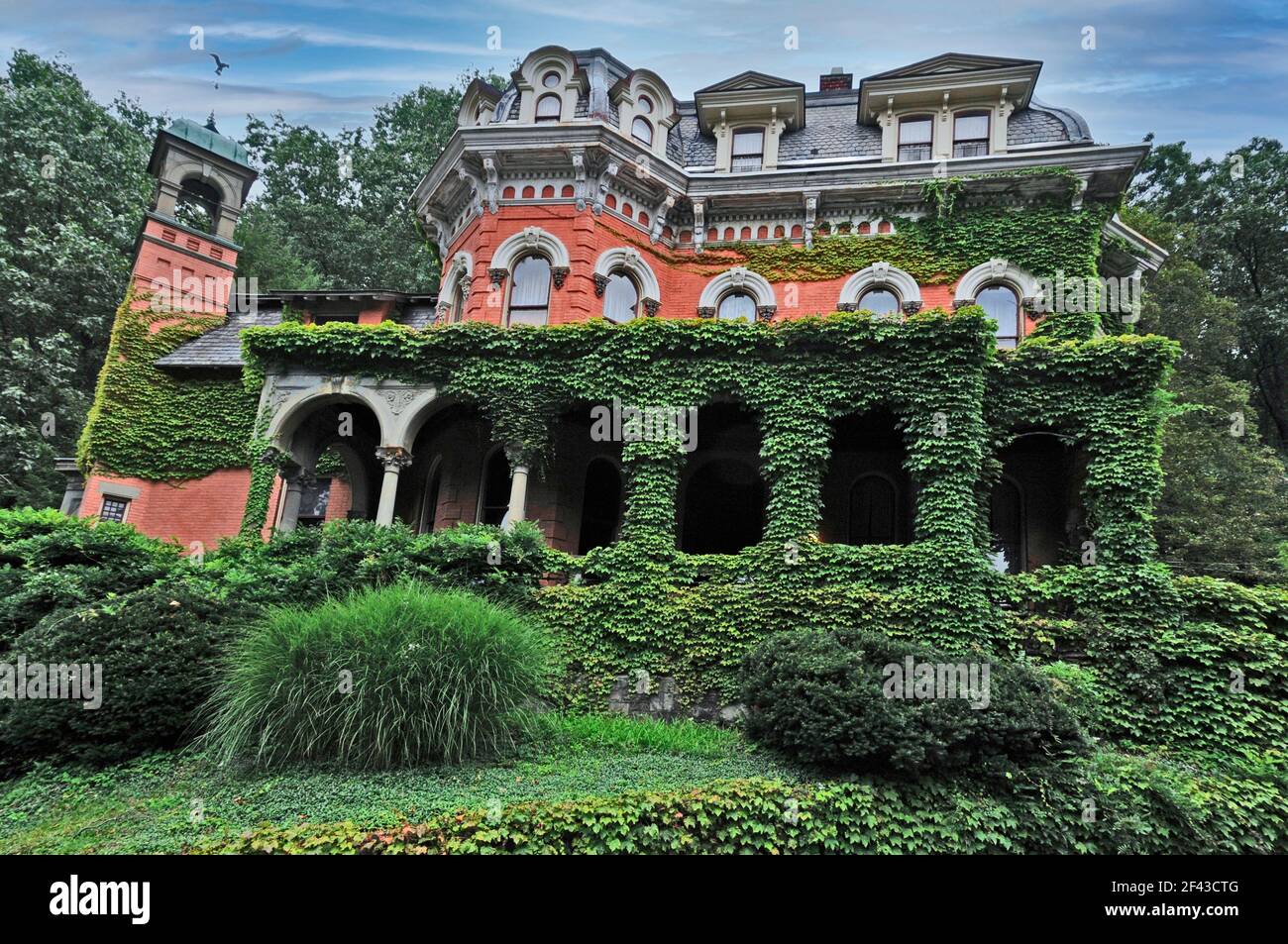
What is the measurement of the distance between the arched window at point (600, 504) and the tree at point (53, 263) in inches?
607

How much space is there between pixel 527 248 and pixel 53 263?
17.3 metres

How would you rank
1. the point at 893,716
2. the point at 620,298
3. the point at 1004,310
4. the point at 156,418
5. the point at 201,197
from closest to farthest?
the point at 893,716
the point at 1004,310
the point at 620,298
the point at 156,418
the point at 201,197

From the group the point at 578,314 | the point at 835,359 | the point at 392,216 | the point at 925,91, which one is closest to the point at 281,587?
the point at 578,314

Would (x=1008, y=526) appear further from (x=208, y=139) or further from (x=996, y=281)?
(x=208, y=139)

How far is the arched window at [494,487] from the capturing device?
55.7 feet

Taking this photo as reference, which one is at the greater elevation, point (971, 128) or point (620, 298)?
point (971, 128)

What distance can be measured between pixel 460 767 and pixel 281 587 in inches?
197

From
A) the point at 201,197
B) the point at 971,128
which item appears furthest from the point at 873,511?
the point at 201,197

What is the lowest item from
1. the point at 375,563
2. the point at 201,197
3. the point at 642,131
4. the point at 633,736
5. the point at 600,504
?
the point at 633,736

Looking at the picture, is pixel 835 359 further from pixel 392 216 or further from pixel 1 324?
pixel 392 216

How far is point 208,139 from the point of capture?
22812 mm

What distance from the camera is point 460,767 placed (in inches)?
314

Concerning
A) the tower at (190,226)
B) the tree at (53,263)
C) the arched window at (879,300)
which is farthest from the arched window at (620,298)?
the tree at (53,263)

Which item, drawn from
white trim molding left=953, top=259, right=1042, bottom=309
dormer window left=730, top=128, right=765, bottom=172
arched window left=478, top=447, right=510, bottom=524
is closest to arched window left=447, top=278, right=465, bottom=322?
arched window left=478, top=447, right=510, bottom=524
